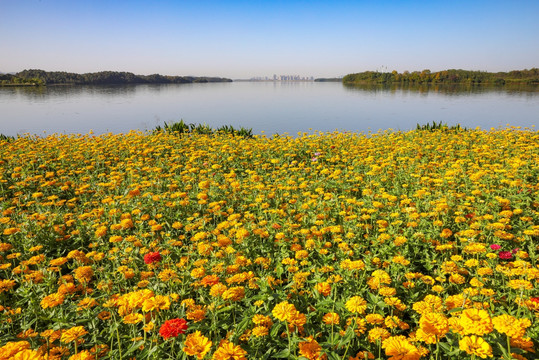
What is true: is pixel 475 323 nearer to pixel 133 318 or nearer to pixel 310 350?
pixel 310 350

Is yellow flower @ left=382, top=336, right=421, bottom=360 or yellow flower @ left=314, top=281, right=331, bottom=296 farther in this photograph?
yellow flower @ left=314, top=281, right=331, bottom=296

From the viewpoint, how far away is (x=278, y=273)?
8.45 ft

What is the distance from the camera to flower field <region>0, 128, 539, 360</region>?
1703 mm

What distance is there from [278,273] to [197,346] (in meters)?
1.19

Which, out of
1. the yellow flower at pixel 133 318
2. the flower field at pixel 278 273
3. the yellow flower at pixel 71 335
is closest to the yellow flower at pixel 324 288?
the flower field at pixel 278 273

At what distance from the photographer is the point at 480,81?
7831 centimetres

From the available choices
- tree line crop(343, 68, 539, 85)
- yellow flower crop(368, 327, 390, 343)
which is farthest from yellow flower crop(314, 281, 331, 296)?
tree line crop(343, 68, 539, 85)

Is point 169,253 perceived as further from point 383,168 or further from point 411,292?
point 383,168

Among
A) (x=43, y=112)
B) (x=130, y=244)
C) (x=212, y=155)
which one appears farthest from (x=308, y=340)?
(x=43, y=112)

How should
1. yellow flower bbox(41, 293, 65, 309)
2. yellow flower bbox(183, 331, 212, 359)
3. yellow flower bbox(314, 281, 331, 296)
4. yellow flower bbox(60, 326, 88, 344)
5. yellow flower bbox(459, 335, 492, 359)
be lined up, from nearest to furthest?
1. yellow flower bbox(459, 335, 492, 359)
2. yellow flower bbox(183, 331, 212, 359)
3. yellow flower bbox(60, 326, 88, 344)
4. yellow flower bbox(41, 293, 65, 309)
5. yellow flower bbox(314, 281, 331, 296)

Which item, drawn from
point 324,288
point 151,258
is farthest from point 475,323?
point 151,258

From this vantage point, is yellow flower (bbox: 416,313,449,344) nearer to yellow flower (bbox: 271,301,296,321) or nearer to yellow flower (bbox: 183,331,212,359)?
yellow flower (bbox: 271,301,296,321)

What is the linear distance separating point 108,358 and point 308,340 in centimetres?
131

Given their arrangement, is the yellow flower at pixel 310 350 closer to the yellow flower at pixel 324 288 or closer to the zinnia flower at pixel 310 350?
the zinnia flower at pixel 310 350
